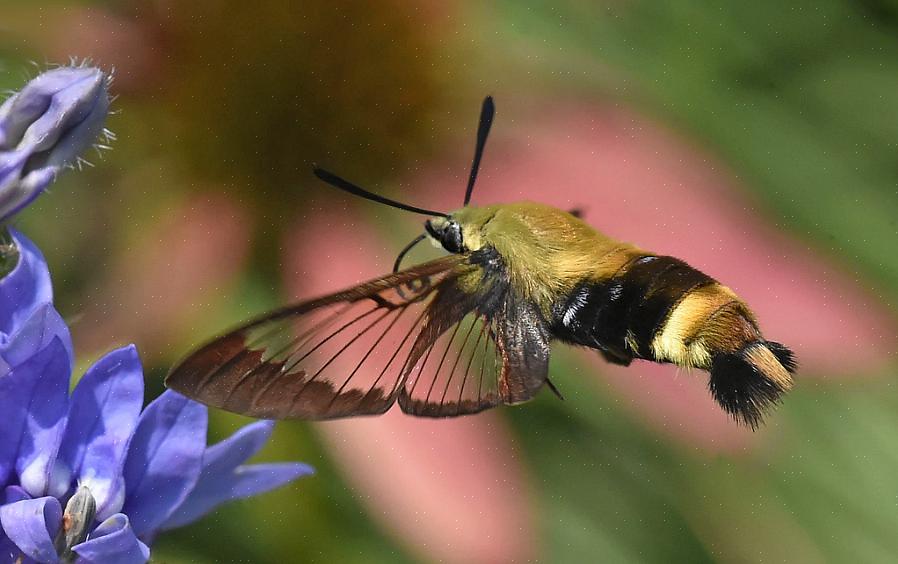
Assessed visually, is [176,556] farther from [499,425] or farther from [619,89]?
[619,89]

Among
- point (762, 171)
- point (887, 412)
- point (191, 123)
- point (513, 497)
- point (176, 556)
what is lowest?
point (176, 556)

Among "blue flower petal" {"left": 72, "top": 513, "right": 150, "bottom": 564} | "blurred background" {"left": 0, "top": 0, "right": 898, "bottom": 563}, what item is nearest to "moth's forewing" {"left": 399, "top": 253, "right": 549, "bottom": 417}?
"blue flower petal" {"left": 72, "top": 513, "right": 150, "bottom": 564}

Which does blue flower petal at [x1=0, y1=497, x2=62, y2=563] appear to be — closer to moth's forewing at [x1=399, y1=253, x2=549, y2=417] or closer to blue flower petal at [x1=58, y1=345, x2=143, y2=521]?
blue flower petal at [x1=58, y1=345, x2=143, y2=521]

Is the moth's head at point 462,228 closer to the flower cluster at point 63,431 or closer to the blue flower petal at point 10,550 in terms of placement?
the flower cluster at point 63,431

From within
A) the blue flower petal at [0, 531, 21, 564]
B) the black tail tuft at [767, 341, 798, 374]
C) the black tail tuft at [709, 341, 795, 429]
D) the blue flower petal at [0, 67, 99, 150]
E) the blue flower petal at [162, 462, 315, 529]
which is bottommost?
the blue flower petal at [0, 531, 21, 564]

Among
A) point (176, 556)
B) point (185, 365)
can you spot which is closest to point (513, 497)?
point (176, 556)

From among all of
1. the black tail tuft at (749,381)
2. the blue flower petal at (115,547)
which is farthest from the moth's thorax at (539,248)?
the blue flower petal at (115,547)
